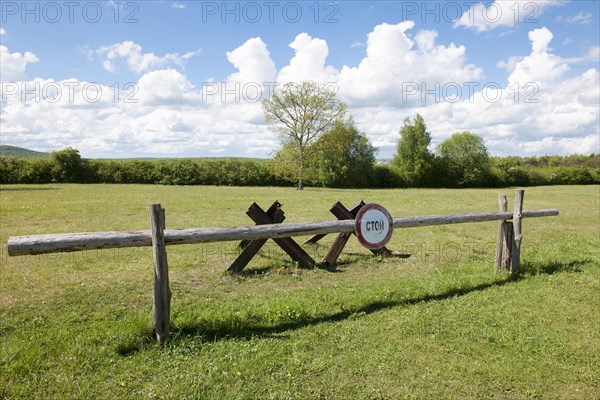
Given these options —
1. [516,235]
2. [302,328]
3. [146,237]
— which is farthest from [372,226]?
[146,237]

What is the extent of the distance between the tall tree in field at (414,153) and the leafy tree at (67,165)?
35.1 m

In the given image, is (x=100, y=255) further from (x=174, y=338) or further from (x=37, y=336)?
(x=174, y=338)

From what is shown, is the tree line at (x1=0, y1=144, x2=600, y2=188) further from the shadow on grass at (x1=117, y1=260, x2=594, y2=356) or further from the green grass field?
the shadow on grass at (x1=117, y1=260, x2=594, y2=356)

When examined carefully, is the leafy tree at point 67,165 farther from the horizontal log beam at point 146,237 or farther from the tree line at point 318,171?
the horizontal log beam at point 146,237

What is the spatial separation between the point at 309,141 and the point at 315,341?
3092cm

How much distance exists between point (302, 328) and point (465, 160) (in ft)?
164

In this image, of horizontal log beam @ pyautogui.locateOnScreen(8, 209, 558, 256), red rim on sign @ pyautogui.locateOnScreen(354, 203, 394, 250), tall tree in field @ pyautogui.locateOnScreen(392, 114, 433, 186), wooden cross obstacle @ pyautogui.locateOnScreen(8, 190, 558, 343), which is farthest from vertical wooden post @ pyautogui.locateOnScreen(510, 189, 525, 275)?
tall tree in field @ pyautogui.locateOnScreen(392, 114, 433, 186)

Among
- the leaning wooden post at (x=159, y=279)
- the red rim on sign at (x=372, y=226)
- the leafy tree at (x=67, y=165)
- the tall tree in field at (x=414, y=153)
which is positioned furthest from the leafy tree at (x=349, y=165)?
the leaning wooden post at (x=159, y=279)

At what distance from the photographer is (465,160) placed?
5034 cm

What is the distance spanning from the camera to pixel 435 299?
21.7ft

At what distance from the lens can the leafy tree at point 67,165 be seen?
39.8 metres

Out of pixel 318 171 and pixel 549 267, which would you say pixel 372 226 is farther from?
pixel 318 171

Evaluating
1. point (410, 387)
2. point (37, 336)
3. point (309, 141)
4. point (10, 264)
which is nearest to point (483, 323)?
point (410, 387)

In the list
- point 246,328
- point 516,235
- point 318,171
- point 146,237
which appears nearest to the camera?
point 146,237
